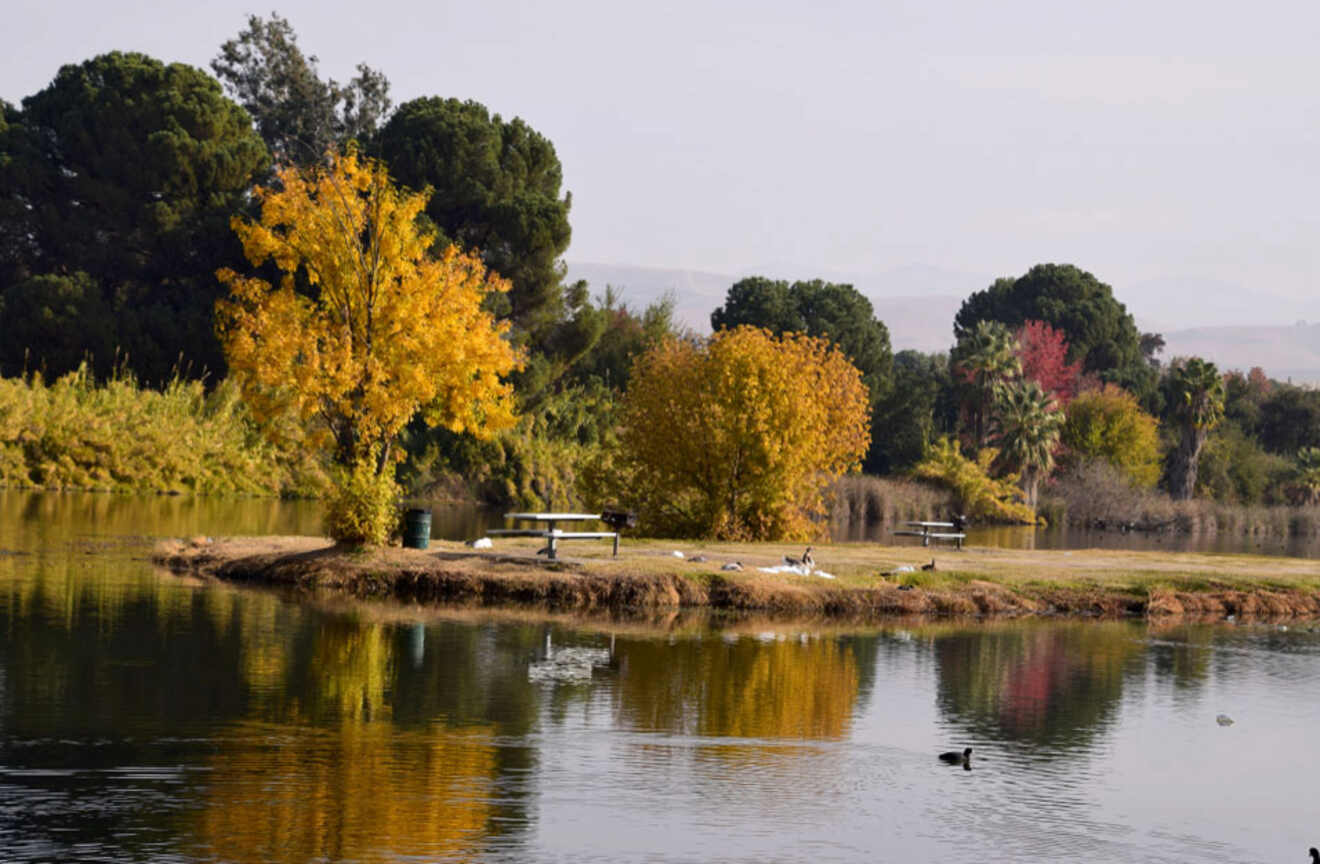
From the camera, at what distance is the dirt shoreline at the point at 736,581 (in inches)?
1238

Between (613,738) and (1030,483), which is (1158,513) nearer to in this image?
(1030,483)

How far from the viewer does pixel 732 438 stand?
143 feet

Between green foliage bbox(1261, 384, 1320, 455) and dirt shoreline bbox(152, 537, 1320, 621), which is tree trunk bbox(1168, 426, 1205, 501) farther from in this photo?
dirt shoreline bbox(152, 537, 1320, 621)

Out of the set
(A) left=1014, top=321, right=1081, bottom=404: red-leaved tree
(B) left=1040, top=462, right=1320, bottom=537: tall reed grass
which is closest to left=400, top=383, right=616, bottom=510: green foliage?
(B) left=1040, top=462, right=1320, bottom=537: tall reed grass

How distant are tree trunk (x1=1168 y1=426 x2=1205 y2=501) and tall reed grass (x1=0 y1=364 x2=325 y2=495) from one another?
5097cm

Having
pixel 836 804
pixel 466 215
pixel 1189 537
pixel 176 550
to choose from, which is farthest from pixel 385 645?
pixel 1189 537

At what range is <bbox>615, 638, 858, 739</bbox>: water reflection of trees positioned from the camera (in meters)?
19.7

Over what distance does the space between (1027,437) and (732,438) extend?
4542cm

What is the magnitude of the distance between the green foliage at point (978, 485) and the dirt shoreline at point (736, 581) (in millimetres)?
41662

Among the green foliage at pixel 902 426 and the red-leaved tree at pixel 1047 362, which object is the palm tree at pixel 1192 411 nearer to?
the green foliage at pixel 902 426

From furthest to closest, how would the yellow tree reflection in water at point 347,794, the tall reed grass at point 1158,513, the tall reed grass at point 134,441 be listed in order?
the tall reed grass at point 1158,513, the tall reed grass at point 134,441, the yellow tree reflection in water at point 347,794

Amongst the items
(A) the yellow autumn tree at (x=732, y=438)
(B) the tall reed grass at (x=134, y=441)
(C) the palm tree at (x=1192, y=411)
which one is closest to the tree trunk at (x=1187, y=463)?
(C) the palm tree at (x=1192, y=411)

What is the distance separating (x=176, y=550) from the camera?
3591 cm

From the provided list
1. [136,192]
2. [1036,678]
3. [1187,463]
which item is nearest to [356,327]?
[1036,678]
